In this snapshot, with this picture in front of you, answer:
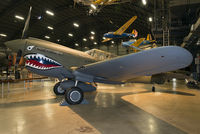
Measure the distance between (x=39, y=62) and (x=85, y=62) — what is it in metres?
1.86

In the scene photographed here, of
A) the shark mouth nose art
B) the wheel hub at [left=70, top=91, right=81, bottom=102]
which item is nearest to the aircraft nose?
the shark mouth nose art

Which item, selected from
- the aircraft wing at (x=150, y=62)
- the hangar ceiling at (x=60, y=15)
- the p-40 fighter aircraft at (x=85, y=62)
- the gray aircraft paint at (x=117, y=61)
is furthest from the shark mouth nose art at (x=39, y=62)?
the hangar ceiling at (x=60, y=15)

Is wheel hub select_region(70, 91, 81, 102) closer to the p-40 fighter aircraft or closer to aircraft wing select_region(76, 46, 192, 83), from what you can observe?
the p-40 fighter aircraft

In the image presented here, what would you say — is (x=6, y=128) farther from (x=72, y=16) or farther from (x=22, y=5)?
(x=72, y=16)

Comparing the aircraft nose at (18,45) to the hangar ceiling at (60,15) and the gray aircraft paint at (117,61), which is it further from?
the hangar ceiling at (60,15)

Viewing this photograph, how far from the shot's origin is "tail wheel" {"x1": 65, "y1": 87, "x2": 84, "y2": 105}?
414 cm

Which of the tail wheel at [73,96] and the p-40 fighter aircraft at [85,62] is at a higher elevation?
the p-40 fighter aircraft at [85,62]

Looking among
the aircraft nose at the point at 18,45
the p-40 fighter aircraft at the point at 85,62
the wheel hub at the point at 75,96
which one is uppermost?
the aircraft nose at the point at 18,45

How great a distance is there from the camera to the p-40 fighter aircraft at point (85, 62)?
2.66 meters

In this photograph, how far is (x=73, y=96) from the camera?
4238 millimetres

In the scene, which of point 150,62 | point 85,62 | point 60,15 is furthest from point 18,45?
point 60,15

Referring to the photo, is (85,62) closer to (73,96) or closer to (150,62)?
(73,96)

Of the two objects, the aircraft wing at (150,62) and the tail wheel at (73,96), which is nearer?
the aircraft wing at (150,62)

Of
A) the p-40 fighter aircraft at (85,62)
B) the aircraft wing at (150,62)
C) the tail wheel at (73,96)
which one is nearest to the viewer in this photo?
the aircraft wing at (150,62)
